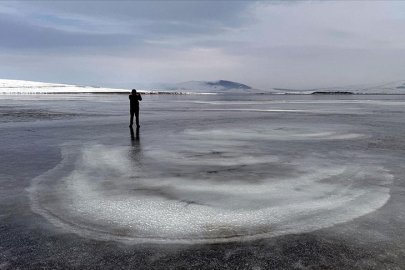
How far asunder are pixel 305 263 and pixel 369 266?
637 mm

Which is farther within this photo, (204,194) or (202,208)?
(204,194)

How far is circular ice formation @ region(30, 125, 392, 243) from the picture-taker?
4309 millimetres

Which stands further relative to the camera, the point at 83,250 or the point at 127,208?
the point at 127,208

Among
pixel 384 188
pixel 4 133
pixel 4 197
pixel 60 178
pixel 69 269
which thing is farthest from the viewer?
pixel 4 133

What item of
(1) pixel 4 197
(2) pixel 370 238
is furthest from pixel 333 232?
(1) pixel 4 197

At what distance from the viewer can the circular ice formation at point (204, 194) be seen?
14.1 ft

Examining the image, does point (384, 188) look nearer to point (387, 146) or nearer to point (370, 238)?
point (370, 238)

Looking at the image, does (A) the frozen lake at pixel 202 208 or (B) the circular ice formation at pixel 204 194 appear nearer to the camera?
(A) the frozen lake at pixel 202 208

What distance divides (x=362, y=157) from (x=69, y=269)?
783cm

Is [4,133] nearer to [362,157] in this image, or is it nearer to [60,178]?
[60,178]

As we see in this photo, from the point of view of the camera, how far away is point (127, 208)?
195 inches

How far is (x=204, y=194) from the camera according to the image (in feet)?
18.4

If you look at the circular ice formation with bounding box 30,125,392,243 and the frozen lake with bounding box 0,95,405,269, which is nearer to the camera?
the frozen lake with bounding box 0,95,405,269

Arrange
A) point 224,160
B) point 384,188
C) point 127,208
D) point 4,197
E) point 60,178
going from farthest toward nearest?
point 224,160 → point 60,178 → point 384,188 → point 4,197 → point 127,208
